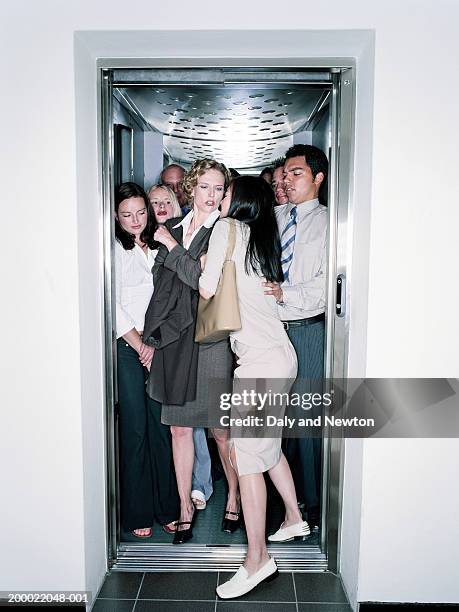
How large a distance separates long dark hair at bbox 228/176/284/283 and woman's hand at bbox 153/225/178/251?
0.87ft

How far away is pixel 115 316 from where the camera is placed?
2512 millimetres

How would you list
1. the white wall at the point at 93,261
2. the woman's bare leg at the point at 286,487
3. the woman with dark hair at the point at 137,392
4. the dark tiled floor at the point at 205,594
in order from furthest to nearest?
1. the woman's bare leg at the point at 286,487
2. the woman with dark hair at the point at 137,392
3. the dark tiled floor at the point at 205,594
4. the white wall at the point at 93,261

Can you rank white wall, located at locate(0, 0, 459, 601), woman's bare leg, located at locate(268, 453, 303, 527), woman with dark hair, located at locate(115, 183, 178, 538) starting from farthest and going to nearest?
1. woman's bare leg, located at locate(268, 453, 303, 527)
2. woman with dark hair, located at locate(115, 183, 178, 538)
3. white wall, located at locate(0, 0, 459, 601)

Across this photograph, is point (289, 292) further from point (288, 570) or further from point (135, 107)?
point (288, 570)

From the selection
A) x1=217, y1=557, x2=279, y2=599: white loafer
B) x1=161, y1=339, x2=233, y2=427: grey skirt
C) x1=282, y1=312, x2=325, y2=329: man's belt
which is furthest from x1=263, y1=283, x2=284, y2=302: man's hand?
x1=217, y1=557, x2=279, y2=599: white loafer

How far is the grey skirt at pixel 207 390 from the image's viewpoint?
2.51 meters

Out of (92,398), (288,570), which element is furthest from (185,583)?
(92,398)

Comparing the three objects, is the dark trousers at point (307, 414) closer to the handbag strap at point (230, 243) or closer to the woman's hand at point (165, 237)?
the handbag strap at point (230, 243)

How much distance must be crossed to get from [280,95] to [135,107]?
1.97 ft

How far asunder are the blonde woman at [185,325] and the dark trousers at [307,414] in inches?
11.8

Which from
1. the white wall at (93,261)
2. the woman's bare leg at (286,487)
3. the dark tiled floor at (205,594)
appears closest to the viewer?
the white wall at (93,261)

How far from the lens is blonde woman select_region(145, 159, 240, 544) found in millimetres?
2471

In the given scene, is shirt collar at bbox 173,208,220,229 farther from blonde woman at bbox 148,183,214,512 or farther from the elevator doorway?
the elevator doorway

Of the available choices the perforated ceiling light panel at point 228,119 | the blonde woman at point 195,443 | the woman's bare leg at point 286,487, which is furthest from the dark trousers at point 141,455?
the perforated ceiling light panel at point 228,119
